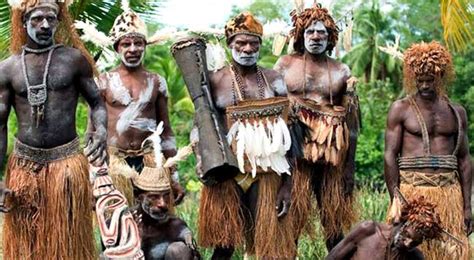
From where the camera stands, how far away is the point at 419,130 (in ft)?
21.0

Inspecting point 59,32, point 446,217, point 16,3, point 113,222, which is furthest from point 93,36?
point 446,217

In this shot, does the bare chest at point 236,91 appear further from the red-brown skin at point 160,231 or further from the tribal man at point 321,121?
the red-brown skin at point 160,231

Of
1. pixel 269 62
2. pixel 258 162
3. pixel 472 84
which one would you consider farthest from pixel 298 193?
pixel 269 62

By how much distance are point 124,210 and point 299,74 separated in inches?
69.9

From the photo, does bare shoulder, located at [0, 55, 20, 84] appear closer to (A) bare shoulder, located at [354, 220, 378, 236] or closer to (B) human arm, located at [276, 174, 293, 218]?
(B) human arm, located at [276, 174, 293, 218]

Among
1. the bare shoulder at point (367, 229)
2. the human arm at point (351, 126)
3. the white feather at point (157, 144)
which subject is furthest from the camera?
the human arm at point (351, 126)

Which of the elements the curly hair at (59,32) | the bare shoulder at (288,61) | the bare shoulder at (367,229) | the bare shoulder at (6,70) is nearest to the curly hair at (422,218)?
the bare shoulder at (367,229)

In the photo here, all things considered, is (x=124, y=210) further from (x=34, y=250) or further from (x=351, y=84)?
(x=351, y=84)

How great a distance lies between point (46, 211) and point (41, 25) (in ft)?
3.04

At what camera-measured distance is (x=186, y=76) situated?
19.5 feet

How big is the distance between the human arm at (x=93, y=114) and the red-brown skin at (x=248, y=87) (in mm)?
780

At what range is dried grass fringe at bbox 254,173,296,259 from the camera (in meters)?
5.93

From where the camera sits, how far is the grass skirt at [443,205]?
637 cm

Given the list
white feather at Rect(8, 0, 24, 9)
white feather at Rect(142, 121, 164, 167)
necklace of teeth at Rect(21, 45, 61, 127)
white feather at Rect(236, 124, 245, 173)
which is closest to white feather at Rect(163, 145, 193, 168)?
white feather at Rect(142, 121, 164, 167)
